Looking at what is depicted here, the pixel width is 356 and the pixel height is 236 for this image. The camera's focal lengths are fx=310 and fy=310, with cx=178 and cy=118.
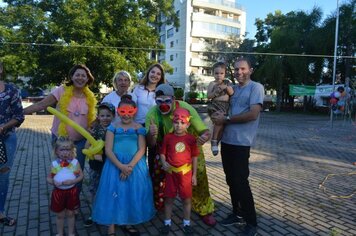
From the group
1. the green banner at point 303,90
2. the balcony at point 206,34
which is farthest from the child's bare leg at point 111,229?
the balcony at point 206,34

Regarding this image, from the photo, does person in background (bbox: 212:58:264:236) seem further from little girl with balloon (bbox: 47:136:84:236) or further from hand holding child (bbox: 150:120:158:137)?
little girl with balloon (bbox: 47:136:84:236)

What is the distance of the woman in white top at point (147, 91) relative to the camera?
4.10 m

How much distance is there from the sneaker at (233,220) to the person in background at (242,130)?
294mm

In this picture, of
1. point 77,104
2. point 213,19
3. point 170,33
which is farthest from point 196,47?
point 77,104

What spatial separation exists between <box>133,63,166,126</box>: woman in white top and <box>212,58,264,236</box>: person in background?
3.12 ft

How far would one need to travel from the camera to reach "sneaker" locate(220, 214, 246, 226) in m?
3.97

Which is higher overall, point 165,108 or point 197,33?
point 197,33

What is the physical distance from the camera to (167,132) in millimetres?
3768

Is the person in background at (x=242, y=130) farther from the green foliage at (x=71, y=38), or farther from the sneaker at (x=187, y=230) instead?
the green foliage at (x=71, y=38)

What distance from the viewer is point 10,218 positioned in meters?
3.94

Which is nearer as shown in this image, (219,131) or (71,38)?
(219,131)

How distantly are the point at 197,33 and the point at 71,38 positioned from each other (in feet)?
104

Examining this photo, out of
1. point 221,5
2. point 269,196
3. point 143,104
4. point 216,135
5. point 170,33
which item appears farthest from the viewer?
point 170,33

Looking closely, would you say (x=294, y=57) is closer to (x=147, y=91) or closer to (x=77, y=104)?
(x=147, y=91)
